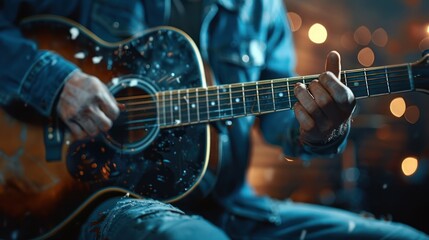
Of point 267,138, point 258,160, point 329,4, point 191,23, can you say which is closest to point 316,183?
point 258,160

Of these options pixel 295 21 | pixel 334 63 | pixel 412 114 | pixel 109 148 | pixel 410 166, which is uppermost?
pixel 295 21

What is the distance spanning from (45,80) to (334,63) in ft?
1.90

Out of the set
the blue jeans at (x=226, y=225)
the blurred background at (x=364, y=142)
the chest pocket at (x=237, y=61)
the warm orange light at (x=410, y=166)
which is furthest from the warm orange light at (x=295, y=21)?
the blue jeans at (x=226, y=225)

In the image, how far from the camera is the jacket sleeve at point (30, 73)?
0.88 m

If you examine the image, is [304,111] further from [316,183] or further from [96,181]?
[316,183]

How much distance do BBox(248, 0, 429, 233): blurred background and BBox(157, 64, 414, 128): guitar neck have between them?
3.27 ft

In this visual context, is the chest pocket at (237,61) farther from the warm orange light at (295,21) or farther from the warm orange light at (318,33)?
the warm orange light at (318,33)

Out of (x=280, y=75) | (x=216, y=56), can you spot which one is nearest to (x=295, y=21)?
(x=280, y=75)

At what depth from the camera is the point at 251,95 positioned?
0.78 metres

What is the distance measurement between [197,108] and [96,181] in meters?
0.25

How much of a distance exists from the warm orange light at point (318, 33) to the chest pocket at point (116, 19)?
160 cm

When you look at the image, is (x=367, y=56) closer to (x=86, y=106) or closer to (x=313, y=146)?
(x=313, y=146)

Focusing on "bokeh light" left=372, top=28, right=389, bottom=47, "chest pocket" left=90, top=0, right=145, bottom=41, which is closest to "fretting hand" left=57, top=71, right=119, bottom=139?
"chest pocket" left=90, top=0, right=145, bottom=41

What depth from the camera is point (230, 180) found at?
110 cm
